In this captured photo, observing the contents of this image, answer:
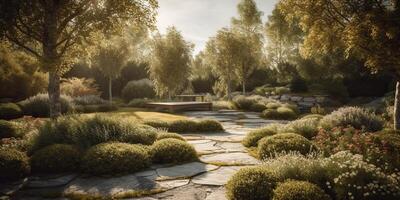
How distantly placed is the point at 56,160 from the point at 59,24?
261 inches

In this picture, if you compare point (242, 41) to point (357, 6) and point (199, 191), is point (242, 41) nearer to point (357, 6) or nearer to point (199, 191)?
point (357, 6)

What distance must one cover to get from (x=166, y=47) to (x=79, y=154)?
20.0 m

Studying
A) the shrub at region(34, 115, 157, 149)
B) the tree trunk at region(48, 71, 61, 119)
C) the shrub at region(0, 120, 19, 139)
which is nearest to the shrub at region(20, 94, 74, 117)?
the tree trunk at region(48, 71, 61, 119)

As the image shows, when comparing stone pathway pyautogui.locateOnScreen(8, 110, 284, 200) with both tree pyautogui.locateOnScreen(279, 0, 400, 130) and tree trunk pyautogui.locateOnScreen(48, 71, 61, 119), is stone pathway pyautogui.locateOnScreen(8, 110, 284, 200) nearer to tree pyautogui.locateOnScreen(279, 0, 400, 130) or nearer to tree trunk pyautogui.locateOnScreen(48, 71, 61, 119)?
tree pyautogui.locateOnScreen(279, 0, 400, 130)

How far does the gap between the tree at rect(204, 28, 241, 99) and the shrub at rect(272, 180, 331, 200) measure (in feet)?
77.7

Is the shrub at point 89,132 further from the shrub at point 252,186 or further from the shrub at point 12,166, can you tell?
the shrub at point 252,186

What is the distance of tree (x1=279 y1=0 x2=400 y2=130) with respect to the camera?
841cm

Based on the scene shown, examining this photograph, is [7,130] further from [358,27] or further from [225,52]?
[225,52]

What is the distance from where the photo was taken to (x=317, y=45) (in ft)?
35.2

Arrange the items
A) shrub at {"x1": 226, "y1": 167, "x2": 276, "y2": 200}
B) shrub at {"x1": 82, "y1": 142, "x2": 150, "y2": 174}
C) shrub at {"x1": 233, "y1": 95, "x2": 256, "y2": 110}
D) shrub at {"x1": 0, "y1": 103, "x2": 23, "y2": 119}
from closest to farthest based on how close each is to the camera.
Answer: shrub at {"x1": 226, "y1": 167, "x2": 276, "y2": 200} < shrub at {"x1": 82, "y1": 142, "x2": 150, "y2": 174} < shrub at {"x1": 0, "y1": 103, "x2": 23, "y2": 119} < shrub at {"x1": 233, "y1": 95, "x2": 256, "y2": 110}

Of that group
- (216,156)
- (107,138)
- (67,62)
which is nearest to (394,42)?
(216,156)

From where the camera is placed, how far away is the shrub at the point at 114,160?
643 cm

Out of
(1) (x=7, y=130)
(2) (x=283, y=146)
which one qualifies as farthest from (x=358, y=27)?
(1) (x=7, y=130)

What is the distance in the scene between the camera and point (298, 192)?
4.58 m
